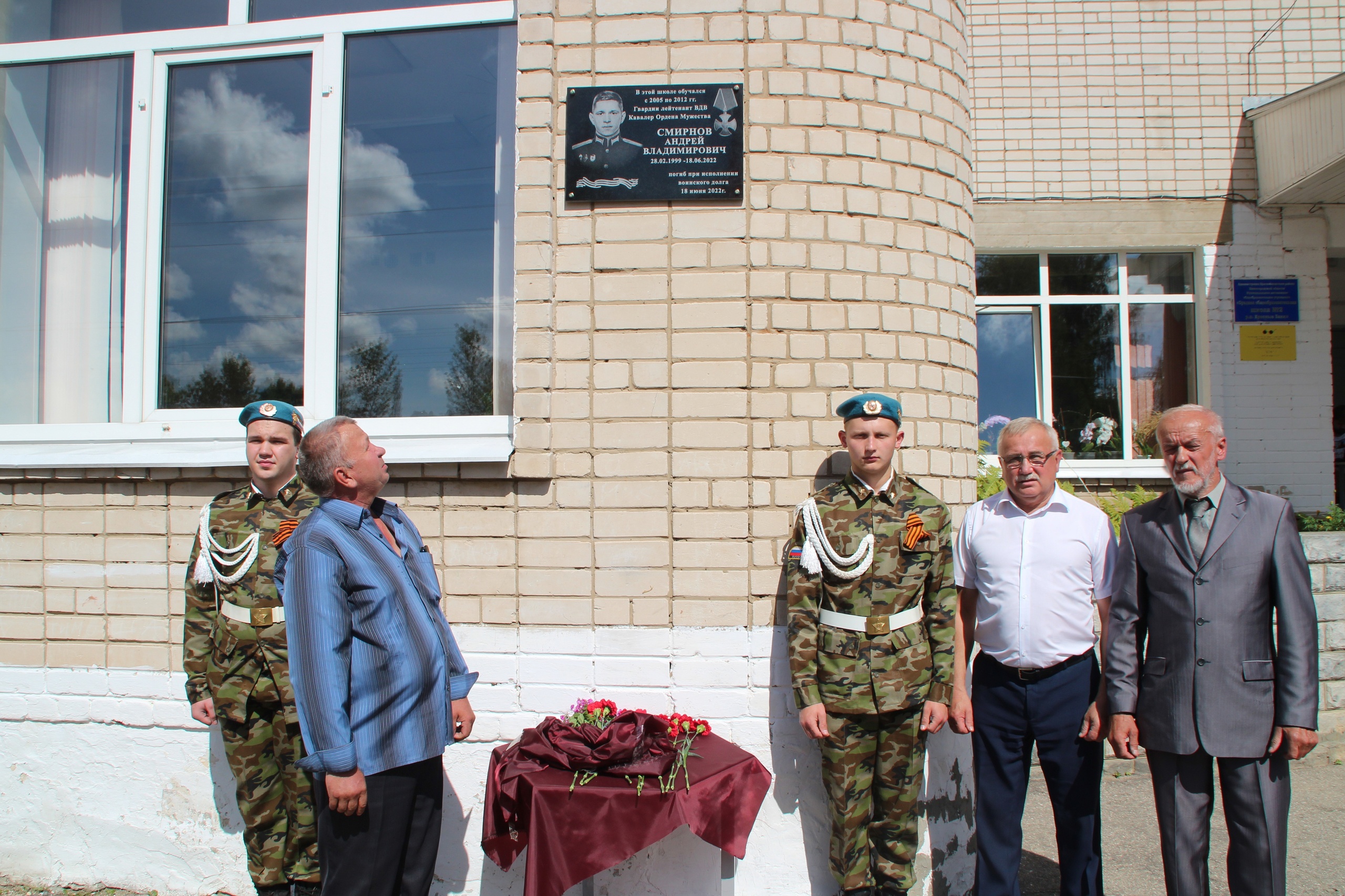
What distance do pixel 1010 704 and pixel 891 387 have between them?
1269mm

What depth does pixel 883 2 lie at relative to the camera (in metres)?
3.32

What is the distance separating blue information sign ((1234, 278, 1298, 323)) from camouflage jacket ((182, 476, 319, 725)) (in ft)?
22.3

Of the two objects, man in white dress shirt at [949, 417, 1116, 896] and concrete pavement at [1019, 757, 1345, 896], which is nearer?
man in white dress shirt at [949, 417, 1116, 896]

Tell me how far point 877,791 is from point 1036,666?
28.9 inches

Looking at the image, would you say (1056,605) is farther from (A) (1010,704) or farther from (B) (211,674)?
(B) (211,674)

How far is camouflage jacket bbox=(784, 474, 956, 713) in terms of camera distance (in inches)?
112

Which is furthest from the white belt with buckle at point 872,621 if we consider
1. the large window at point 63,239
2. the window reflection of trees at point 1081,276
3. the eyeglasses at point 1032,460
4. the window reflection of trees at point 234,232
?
the window reflection of trees at point 1081,276

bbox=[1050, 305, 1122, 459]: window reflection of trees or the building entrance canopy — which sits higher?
the building entrance canopy

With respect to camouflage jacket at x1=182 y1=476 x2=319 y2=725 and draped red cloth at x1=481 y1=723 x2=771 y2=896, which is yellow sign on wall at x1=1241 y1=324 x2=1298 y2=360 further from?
camouflage jacket at x1=182 y1=476 x2=319 y2=725

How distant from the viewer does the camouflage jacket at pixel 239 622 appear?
9.55 ft

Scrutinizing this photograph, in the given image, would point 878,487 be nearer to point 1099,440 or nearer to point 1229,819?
point 1229,819

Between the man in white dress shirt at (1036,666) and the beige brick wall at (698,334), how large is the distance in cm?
44

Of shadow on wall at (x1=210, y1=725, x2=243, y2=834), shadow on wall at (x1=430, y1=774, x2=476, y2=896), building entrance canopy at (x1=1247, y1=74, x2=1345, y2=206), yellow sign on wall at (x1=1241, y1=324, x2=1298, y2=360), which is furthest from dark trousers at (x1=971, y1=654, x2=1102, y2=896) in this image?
building entrance canopy at (x1=1247, y1=74, x2=1345, y2=206)

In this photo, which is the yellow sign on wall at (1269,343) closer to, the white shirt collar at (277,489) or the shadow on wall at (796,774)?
the shadow on wall at (796,774)
